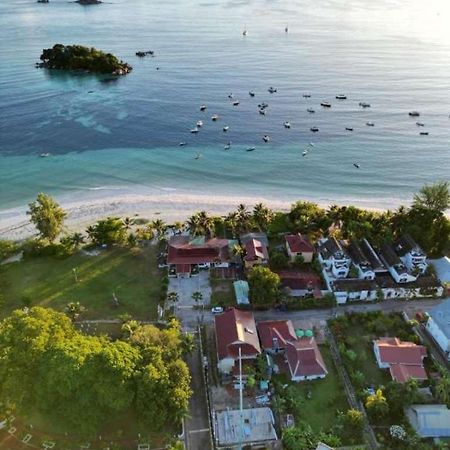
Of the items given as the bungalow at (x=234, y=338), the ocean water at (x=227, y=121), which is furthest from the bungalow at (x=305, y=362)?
the ocean water at (x=227, y=121)

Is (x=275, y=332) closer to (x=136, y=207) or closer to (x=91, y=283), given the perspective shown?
(x=91, y=283)

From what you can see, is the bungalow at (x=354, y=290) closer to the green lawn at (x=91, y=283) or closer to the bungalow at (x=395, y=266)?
the bungalow at (x=395, y=266)

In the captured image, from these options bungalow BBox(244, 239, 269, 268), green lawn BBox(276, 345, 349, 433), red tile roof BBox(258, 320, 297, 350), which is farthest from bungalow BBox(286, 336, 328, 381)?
bungalow BBox(244, 239, 269, 268)

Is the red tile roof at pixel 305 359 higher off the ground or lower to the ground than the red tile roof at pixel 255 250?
lower

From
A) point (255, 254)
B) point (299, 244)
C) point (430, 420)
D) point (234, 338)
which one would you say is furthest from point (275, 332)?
point (430, 420)

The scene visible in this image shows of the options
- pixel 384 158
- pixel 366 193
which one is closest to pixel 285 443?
pixel 366 193

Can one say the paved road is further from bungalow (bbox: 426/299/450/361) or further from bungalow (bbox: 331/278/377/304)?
bungalow (bbox: 426/299/450/361)
